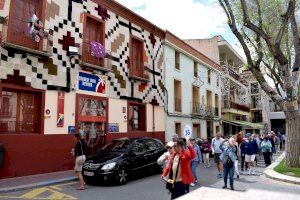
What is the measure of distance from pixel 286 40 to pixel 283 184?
12.2 meters

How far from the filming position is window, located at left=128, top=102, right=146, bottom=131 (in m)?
19.4

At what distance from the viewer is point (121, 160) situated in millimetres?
11383

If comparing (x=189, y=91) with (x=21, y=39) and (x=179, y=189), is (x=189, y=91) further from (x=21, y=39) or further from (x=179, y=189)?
(x=179, y=189)

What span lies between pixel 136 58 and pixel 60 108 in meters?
7.48

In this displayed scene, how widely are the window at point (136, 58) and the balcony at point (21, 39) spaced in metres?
6.35

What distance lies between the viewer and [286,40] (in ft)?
68.3

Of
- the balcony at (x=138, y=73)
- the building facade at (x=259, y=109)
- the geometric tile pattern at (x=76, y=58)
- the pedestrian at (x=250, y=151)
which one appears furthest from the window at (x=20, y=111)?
the building facade at (x=259, y=109)

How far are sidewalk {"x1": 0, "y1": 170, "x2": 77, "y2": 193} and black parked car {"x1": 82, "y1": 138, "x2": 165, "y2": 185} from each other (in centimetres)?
128

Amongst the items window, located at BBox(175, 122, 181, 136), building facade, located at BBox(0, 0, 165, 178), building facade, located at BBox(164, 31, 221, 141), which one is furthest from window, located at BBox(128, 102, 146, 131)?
window, located at BBox(175, 122, 181, 136)

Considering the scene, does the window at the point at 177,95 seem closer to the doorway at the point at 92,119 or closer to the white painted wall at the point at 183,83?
the white painted wall at the point at 183,83

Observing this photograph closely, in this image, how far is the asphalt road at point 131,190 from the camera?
30.2ft

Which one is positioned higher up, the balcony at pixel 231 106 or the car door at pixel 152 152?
the balcony at pixel 231 106

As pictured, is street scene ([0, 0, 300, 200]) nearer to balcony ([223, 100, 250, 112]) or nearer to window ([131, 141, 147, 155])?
window ([131, 141, 147, 155])

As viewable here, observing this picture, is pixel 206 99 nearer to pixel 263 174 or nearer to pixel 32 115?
pixel 263 174
